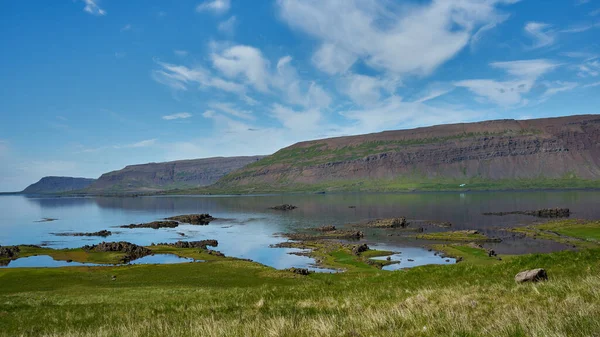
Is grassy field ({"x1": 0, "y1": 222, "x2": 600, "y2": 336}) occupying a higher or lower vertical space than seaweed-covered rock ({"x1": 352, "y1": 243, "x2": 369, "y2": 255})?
higher

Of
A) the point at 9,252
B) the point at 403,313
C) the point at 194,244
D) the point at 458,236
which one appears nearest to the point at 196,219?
the point at 194,244

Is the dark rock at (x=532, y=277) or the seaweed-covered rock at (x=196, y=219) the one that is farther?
the seaweed-covered rock at (x=196, y=219)

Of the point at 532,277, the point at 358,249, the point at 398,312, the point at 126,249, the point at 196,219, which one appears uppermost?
the point at 398,312

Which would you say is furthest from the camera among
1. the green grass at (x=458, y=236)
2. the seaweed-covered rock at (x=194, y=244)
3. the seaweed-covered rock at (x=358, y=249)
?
the seaweed-covered rock at (x=194, y=244)

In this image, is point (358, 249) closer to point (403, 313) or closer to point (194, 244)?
point (194, 244)

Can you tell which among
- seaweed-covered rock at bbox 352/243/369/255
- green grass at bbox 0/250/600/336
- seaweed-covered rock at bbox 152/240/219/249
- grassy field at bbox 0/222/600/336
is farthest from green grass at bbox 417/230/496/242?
grassy field at bbox 0/222/600/336

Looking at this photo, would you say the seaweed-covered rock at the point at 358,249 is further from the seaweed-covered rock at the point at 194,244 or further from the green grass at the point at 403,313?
the green grass at the point at 403,313

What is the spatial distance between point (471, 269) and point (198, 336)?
18152 mm

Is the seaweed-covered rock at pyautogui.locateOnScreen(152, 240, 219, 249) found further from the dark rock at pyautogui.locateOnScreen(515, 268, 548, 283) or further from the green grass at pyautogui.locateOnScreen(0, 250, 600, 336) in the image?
the dark rock at pyautogui.locateOnScreen(515, 268, 548, 283)

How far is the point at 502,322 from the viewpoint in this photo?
288 inches

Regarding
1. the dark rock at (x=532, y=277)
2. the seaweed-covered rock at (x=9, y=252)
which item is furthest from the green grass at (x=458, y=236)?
Answer: the seaweed-covered rock at (x=9, y=252)

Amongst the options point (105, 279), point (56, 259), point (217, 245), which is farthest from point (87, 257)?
point (105, 279)

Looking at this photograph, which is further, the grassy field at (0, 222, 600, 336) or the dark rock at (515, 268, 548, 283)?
the dark rock at (515, 268, 548, 283)

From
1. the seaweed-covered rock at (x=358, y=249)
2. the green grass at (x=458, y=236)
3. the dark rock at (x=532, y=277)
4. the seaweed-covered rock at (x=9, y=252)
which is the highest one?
the dark rock at (x=532, y=277)
